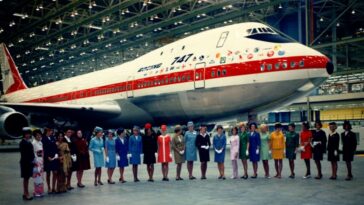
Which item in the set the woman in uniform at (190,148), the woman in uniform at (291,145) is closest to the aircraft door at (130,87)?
the woman in uniform at (190,148)

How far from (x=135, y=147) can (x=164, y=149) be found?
0.78m

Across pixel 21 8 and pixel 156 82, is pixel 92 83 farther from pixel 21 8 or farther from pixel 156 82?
pixel 21 8

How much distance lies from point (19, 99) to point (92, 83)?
11.7 meters

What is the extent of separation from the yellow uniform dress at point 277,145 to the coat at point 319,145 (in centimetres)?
80

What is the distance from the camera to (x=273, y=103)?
46.2 feet

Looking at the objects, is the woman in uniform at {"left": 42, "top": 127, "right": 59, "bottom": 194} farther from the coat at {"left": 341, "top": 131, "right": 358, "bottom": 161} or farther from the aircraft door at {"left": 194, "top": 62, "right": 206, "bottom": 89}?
the aircraft door at {"left": 194, "top": 62, "right": 206, "bottom": 89}

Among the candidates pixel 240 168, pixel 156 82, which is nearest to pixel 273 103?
pixel 240 168

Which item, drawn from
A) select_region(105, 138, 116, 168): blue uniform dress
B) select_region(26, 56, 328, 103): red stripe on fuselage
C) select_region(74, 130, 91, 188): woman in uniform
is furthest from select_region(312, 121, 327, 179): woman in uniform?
select_region(74, 130, 91, 188): woman in uniform

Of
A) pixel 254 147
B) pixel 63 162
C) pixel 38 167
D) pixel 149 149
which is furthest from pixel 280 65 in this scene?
pixel 38 167

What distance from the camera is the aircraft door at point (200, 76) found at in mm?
15125

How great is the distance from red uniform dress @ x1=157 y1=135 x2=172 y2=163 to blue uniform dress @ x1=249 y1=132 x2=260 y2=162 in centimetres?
216

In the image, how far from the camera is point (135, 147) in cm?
1018

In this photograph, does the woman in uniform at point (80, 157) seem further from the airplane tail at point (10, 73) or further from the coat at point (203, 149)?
the airplane tail at point (10, 73)

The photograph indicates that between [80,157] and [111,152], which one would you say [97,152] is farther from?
[80,157]
